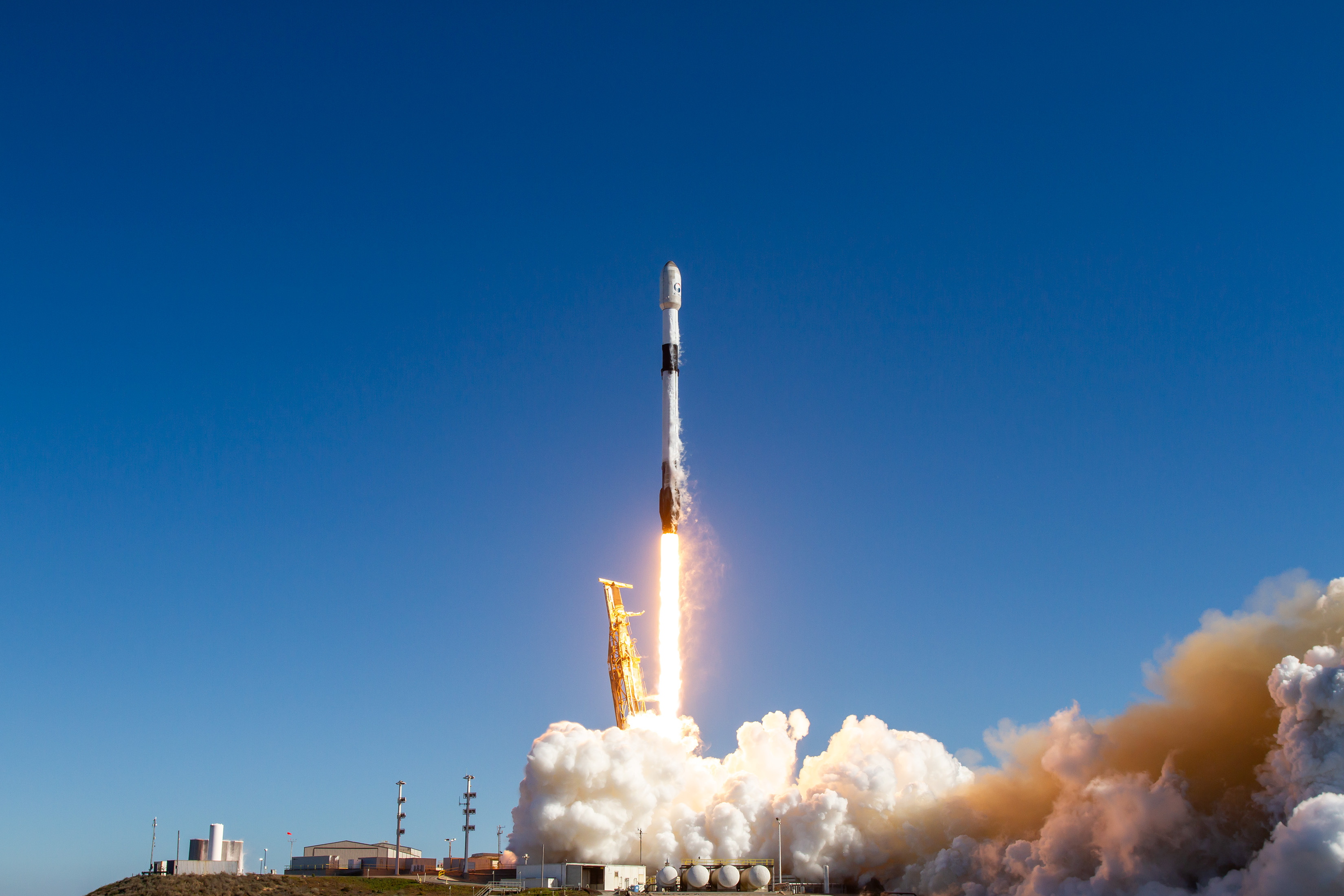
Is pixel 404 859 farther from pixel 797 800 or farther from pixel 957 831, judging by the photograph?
pixel 957 831

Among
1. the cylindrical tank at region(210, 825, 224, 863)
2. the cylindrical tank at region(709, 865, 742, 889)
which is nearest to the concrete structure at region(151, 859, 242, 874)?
the cylindrical tank at region(210, 825, 224, 863)

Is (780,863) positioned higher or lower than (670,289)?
lower

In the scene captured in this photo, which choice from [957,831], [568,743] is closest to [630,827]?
[568,743]

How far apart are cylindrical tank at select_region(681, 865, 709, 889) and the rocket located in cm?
2238

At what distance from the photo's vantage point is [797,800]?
85.4 meters

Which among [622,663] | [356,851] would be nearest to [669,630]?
[622,663]

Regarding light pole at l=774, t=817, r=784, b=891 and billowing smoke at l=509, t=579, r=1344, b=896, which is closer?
billowing smoke at l=509, t=579, r=1344, b=896

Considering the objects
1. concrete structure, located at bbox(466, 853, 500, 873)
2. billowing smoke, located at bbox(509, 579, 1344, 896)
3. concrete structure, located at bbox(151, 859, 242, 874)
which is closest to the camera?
billowing smoke, located at bbox(509, 579, 1344, 896)

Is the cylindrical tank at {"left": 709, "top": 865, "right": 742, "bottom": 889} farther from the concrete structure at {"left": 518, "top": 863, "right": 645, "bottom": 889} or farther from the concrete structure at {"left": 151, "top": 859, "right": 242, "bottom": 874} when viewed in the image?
the concrete structure at {"left": 151, "top": 859, "right": 242, "bottom": 874}

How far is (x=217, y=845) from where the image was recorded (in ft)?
257

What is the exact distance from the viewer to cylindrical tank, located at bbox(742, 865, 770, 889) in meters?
81.3

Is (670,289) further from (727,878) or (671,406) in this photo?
(727,878)

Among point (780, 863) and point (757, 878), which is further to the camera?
point (757, 878)

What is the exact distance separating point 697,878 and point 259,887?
2727 cm
